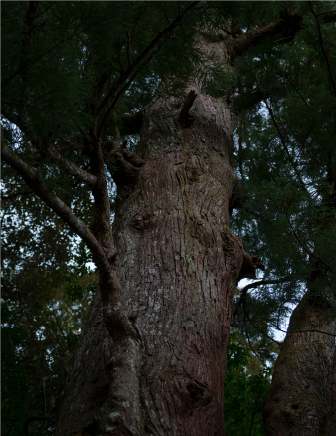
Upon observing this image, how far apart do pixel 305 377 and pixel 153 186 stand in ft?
5.55

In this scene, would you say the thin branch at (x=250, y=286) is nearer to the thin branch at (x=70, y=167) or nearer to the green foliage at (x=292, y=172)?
the green foliage at (x=292, y=172)

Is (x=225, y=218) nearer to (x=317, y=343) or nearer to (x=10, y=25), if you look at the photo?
(x=317, y=343)

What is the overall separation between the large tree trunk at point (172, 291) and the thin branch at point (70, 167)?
51cm

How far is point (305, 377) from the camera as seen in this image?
9.46 ft

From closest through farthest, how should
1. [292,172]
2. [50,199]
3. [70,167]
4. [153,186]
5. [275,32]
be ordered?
[50,199] < [70,167] < [153,186] < [292,172] < [275,32]

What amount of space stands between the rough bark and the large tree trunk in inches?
31.7

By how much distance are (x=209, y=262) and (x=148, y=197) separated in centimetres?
61

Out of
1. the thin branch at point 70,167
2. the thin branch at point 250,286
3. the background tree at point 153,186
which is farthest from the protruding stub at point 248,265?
the thin branch at point 70,167

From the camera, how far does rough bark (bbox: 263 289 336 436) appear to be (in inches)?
99.7

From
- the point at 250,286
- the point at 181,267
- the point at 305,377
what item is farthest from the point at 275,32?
the point at 305,377

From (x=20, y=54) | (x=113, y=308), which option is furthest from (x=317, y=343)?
(x=20, y=54)

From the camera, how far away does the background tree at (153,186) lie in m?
1.63

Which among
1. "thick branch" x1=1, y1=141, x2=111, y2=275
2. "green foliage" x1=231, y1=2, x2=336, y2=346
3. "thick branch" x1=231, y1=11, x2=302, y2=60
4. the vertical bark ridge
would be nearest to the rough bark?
"green foliage" x1=231, y1=2, x2=336, y2=346

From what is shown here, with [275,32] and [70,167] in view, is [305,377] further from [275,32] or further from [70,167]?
[275,32]
